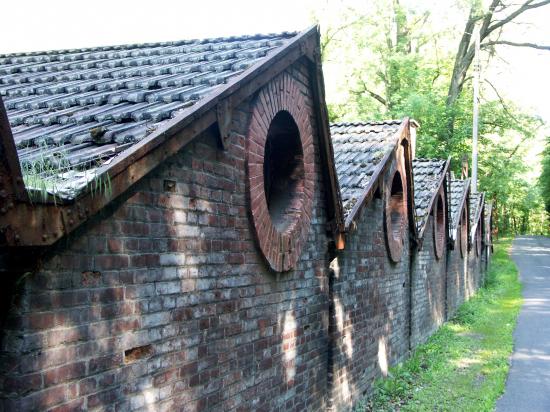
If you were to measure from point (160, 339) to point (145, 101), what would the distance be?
1641 mm

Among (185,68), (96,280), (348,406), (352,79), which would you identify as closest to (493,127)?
(352,79)

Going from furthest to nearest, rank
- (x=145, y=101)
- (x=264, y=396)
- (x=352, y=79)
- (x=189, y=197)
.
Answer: (x=352, y=79)
(x=264, y=396)
(x=145, y=101)
(x=189, y=197)

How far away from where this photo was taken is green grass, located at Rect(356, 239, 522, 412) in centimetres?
827

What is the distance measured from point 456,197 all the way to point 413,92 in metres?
9.87

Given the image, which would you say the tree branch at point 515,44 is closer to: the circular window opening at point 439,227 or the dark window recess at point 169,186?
the circular window opening at point 439,227

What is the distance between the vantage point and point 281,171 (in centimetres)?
591

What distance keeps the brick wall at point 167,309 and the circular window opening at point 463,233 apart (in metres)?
14.7

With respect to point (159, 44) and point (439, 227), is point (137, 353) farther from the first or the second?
point (439, 227)

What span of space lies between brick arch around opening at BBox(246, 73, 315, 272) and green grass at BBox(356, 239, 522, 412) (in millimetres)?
3258

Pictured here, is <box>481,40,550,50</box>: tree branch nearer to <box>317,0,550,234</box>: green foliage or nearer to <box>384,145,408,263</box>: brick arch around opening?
<box>317,0,550,234</box>: green foliage

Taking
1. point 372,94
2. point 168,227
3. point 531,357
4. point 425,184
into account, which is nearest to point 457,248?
point 425,184

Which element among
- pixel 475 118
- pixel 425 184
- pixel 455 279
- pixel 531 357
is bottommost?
pixel 531 357

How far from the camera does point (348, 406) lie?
23.5ft

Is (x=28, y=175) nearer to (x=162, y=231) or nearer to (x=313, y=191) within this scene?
(x=162, y=231)
